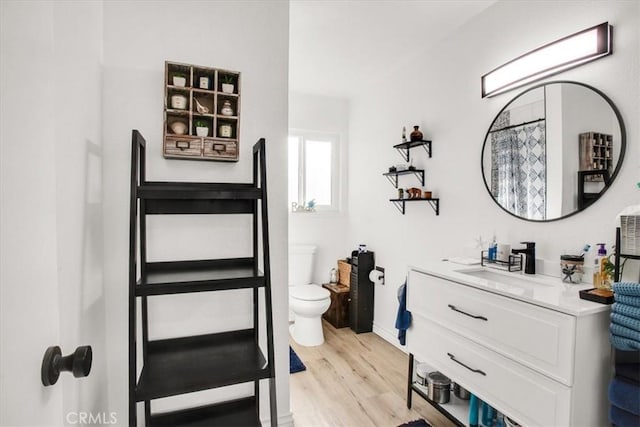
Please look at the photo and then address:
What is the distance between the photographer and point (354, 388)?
226 cm

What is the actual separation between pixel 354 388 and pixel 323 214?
189cm

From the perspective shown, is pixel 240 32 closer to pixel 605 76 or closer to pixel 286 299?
pixel 286 299

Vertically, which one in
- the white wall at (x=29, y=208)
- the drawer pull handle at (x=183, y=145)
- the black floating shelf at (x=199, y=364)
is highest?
the drawer pull handle at (x=183, y=145)

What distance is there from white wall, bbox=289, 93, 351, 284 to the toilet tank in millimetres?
160

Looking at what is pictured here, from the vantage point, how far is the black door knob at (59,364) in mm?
541

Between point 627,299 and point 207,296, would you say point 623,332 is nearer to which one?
point 627,299

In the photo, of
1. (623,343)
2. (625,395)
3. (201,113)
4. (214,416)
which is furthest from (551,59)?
(214,416)

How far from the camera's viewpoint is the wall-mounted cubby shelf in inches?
55.1

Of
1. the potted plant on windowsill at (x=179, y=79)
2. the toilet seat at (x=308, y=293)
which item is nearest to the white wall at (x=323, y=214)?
the toilet seat at (x=308, y=293)

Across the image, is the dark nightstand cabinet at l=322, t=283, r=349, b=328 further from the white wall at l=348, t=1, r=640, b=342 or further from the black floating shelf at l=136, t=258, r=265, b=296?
the black floating shelf at l=136, t=258, r=265, b=296

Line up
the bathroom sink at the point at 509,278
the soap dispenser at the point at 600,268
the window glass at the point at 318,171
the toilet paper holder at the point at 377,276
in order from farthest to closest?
the window glass at the point at 318,171 < the toilet paper holder at the point at 377,276 < the bathroom sink at the point at 509,278 < the soap dispenser at the point at 600,268

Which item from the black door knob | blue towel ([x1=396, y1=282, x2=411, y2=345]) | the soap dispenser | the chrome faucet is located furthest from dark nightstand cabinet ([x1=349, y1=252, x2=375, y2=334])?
the black door knob

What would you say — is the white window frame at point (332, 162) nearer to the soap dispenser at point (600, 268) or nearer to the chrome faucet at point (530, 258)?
the chrome faucet at point (530, 258)

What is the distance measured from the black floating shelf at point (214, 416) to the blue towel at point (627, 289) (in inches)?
59.5
